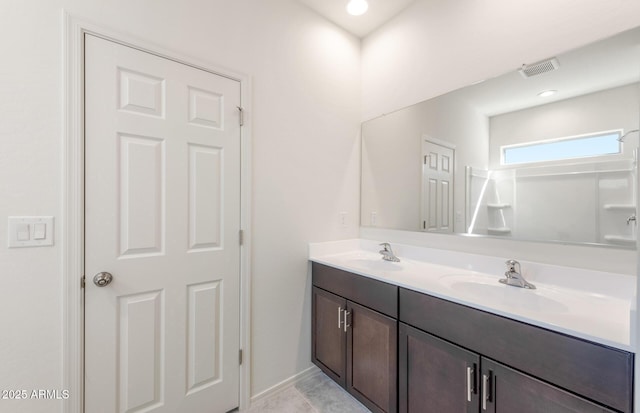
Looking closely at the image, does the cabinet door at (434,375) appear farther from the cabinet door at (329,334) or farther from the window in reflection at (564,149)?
the window in reflection at (564,149)

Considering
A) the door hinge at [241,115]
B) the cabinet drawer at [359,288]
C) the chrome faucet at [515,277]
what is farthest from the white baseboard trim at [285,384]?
the door hinge at [241,115]

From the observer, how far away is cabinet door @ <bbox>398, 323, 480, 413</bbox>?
1.10 meters

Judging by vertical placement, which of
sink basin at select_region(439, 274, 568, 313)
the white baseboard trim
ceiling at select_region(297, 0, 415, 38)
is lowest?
the white baseboard trim

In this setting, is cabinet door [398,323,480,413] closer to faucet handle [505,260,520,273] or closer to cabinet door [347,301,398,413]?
cabinet door [347,301,398,413]

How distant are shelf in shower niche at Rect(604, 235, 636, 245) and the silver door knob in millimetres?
2279

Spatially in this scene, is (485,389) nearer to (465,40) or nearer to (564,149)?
(564,149)

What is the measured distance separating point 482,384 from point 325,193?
144 centimetres

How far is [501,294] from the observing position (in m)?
1.30

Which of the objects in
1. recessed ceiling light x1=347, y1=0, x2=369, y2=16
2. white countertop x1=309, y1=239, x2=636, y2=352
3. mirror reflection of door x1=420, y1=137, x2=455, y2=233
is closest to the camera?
white countertop x1=309, y1=239, x2=636, y2=352

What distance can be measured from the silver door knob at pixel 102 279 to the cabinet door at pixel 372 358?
1.28m

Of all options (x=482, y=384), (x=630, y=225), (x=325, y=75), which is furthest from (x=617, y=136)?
(x=325, y=75)

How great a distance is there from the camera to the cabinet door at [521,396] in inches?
33.7

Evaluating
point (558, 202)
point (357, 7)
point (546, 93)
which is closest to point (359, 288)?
point (558, 202)

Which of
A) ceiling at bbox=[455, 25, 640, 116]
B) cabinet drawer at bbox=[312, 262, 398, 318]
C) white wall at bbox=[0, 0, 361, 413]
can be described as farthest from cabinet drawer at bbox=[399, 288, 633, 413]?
ceiling at bbox=[455, 25, 640, 116]
